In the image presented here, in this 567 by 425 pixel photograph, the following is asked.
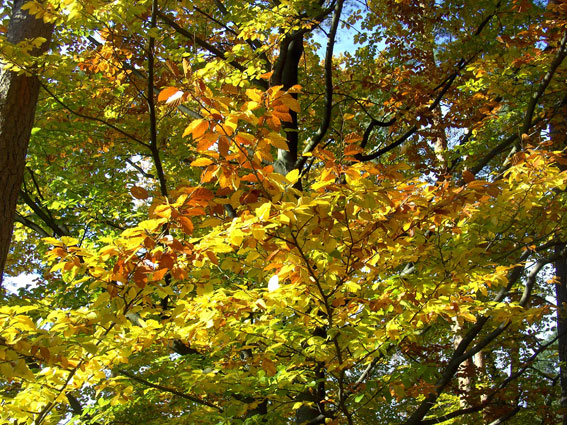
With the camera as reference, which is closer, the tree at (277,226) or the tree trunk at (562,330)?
the tree at (277,226)

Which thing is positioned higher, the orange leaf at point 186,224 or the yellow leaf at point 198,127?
the yellow leaf at point 198,127

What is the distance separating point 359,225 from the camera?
7.96ft

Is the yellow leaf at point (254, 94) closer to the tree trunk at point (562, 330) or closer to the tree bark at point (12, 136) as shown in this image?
the tree bark at point (12, 136)

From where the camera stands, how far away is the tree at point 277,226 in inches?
75.7

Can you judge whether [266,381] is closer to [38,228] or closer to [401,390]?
[401,390]

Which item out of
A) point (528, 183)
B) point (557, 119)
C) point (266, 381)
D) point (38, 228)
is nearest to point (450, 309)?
point (528, 183)

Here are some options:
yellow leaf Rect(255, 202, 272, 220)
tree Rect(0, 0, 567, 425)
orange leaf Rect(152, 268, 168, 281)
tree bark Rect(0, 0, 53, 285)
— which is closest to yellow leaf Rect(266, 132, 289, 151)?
tree Rect(0, 0, 567, 425)

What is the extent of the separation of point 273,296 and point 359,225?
628 millimetres

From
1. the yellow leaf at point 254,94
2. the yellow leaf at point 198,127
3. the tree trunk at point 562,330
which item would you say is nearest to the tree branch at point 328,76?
the yellow leaf at point 254,94

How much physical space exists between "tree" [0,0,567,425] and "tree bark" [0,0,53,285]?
0.24 m

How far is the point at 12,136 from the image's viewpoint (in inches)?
126

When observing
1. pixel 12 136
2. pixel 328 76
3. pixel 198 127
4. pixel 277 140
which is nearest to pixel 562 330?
pixel 328 76

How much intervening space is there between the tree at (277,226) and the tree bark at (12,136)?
9.4 inches

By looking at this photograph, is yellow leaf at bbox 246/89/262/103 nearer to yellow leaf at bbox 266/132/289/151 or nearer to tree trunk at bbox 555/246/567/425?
yellow leaf at bbox 266/132/289/151
